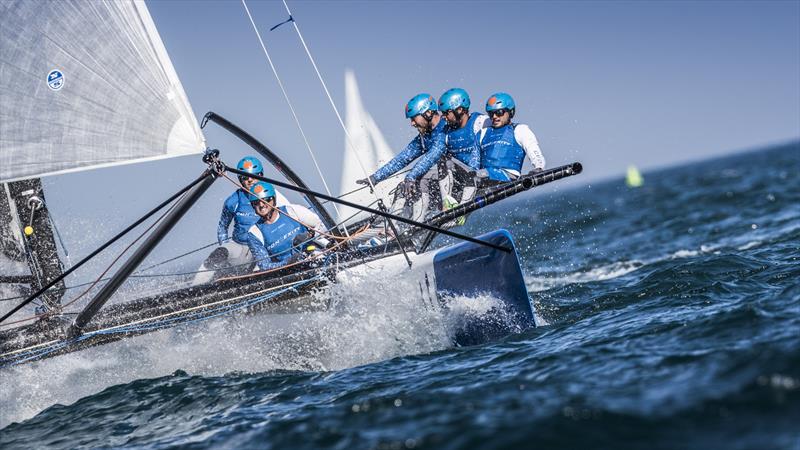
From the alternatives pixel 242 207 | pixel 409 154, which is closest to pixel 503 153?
pixel 409 154

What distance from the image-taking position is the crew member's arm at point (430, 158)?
24.0 ft

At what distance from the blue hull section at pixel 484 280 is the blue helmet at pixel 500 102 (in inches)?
60.4

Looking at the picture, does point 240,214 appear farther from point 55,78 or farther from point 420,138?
point 55,78

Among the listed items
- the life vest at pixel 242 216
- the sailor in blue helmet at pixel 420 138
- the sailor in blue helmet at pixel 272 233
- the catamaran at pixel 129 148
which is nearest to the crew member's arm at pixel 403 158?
the sailor in blue helmet at pixel 420 138

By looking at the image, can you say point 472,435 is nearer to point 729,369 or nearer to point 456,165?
point 729,369

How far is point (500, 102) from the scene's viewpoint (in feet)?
24.4

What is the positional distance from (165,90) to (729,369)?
4782 mm

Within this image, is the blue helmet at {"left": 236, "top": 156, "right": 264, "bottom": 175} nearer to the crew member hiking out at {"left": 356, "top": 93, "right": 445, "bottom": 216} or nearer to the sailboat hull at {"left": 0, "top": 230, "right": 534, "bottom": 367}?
the crew member hiking out at {"left": 356, "top": 93, "right": 445, "bottom": 216}

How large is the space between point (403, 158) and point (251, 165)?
→ 1562 mm

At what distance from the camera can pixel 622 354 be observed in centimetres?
477

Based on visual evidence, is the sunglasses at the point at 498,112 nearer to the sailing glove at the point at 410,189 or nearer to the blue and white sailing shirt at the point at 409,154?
the blue and white sailing shirt at the point at 409,154

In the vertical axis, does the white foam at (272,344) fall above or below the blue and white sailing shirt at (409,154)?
below

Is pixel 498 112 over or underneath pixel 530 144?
over

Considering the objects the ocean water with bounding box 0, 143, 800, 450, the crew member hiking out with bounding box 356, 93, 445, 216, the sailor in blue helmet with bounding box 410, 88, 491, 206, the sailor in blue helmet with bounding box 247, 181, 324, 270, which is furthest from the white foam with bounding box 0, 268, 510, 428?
the sailor in blue helmet with bounding box 410, 88, 491, 206
